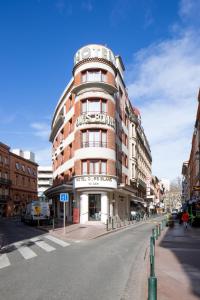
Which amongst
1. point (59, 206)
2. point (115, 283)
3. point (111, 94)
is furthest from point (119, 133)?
point (115, 283)

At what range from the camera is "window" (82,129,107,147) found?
37.5m

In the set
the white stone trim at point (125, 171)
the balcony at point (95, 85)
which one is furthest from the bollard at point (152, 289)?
the white stone trim at point (125, 171)

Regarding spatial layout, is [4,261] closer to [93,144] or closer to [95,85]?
[93,144]

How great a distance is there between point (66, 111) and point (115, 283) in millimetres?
39677

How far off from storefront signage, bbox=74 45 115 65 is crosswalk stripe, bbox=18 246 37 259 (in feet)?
87.1

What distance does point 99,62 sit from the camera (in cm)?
3884

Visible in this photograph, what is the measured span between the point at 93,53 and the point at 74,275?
3186 cm

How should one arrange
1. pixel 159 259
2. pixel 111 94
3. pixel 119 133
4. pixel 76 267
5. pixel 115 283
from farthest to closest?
pixel 119 133 < pixel 111 94 < pixel 159 259 < pixel 76 267 < pixel 115 283

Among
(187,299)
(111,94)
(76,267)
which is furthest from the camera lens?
(111,94)

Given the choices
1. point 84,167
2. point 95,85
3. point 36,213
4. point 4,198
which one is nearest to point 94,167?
point 84,167

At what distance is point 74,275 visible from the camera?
1052 centimetres

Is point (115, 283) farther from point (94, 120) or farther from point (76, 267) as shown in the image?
point (94, 120)

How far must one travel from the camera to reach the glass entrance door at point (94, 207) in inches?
1452

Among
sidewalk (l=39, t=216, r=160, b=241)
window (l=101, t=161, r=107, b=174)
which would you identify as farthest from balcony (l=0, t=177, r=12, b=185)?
sidewalk (l=39, t=216, r=160, b=241)
